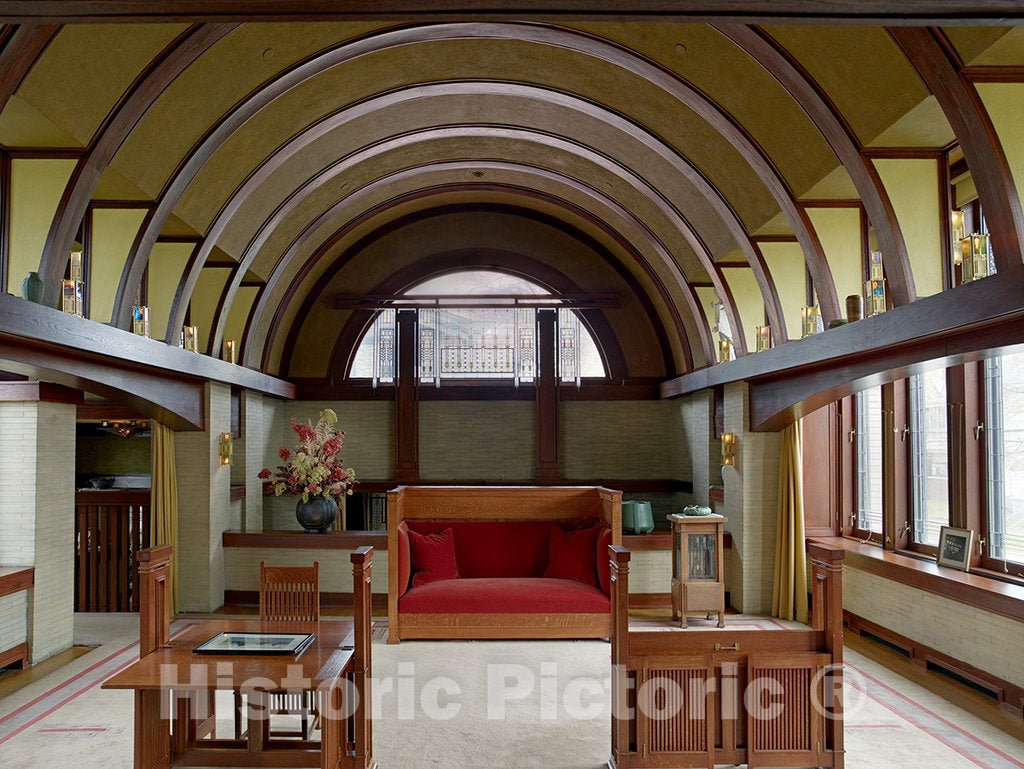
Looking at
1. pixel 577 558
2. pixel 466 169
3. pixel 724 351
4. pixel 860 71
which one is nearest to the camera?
pixel 860 71

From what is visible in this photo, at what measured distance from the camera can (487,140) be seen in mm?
10352

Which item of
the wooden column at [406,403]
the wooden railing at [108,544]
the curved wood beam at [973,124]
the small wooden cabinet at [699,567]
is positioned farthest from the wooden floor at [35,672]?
the curved wood beam at [973,124]

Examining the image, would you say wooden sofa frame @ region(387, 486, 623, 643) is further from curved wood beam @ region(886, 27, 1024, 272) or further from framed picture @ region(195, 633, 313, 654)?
curved wood beam @ region(886, 27, 1024, 272)

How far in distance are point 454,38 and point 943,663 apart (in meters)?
6.58

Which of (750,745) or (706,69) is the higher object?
(706,69)

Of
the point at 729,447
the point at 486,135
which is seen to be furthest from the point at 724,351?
the point at 486,135

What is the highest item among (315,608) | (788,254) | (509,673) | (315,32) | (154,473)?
(315,32)

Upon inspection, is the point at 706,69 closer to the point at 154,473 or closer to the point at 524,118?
the point at 524,118

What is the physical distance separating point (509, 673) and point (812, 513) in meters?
4.71

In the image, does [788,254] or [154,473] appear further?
[154,473]

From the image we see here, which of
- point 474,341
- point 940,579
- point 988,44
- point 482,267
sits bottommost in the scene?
point 940,579

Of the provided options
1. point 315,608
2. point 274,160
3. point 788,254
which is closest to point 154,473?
point 274,160

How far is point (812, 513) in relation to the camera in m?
9.71

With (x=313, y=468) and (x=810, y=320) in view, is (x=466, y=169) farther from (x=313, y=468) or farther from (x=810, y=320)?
(x=810, y=320)
